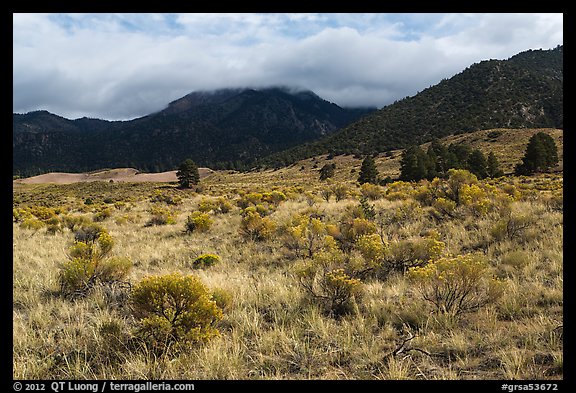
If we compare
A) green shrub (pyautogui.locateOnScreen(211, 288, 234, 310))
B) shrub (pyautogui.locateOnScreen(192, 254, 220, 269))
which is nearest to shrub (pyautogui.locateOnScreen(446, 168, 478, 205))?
shrub (pyautogui.locateOnScreen(192, 254, 220, 269))

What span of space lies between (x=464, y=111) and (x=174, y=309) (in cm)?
11472

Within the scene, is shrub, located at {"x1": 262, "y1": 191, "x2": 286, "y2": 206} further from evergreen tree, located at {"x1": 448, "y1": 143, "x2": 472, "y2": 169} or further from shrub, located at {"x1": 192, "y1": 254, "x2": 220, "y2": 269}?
evergreen tree, located at {"x1": 448, "y1": 143, "x2": 472, "y2": 169}

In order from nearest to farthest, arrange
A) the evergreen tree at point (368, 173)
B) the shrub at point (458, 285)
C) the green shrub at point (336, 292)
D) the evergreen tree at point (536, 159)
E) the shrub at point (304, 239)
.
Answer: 1. the shrub at point (458, 285)
2. the green shrub at point (336, 292)
3. the shrub at point (304, 239)
4. the evergreen tree at point (536, 159)
5. the evergreen tree at point (368, 173)

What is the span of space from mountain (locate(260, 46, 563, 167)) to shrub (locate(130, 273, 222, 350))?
90989 millimetres

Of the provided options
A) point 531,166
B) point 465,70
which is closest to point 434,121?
point 465,70

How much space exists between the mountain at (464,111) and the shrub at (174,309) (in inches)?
3582

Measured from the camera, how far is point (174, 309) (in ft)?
12.6

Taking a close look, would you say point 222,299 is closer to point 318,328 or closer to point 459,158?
point 318,328

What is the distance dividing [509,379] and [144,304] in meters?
3.94

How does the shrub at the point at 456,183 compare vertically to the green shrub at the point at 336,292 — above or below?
above

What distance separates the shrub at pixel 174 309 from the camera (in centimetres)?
365

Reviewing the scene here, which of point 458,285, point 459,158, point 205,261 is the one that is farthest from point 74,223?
point 459,158

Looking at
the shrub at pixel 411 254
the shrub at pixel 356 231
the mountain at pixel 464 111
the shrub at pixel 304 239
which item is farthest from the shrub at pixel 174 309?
the mountain at pixel 464 111

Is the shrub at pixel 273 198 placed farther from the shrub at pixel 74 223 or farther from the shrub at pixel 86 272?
the shrub at pixel 86 272
